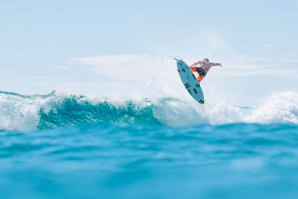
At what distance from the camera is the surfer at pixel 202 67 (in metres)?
25.0

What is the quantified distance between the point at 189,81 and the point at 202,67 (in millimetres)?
1219

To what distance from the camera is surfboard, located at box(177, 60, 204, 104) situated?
24.9 meters

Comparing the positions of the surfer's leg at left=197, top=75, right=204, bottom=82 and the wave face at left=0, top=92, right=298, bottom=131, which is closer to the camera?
the surfer's leg at left=197, top=75, right=204, bottom=82

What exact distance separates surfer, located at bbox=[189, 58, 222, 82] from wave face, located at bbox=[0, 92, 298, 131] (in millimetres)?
6406

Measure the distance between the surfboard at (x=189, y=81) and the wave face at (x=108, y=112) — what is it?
494 centimetres

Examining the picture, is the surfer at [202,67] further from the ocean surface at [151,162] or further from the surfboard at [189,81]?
the ocean surface at [151,162]

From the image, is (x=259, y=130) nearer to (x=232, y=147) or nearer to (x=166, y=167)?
(x=232, y=147)

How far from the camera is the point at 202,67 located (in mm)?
25016

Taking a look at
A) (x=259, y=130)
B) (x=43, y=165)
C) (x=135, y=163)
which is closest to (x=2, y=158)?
(x=43, y=165)

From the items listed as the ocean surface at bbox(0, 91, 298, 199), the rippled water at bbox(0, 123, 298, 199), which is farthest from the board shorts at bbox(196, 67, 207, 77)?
the rippled water at bbox(0, 123, 298, 199)

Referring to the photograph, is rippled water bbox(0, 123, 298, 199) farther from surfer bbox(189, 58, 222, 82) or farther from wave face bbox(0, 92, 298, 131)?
wave face bbox(0, 92, 298, 131)

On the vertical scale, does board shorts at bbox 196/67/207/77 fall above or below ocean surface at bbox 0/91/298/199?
above

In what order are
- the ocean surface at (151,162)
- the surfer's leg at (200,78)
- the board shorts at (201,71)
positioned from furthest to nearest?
the surfer's leg at (200,78) → the board shorts at (201,71) → the ocean surface at (151,162)

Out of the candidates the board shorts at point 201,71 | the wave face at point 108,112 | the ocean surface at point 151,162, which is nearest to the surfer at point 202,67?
the board shorts at point 201,71
